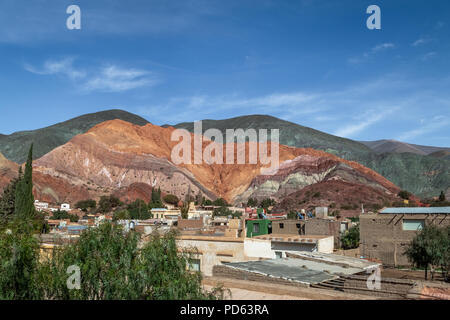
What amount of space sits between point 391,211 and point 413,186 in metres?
127

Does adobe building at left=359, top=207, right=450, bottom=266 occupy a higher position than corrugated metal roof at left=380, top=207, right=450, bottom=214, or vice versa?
corrugated metal roof at left=380, top=207, right=450, bottom=214

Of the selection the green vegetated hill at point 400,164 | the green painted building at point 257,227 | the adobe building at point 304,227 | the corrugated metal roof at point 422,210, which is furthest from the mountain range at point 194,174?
the green painted building at point 257,227

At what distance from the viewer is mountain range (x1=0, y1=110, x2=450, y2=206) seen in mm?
105688

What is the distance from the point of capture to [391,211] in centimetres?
3631

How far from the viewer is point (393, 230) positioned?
113ft

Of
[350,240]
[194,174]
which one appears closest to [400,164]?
[194,174]

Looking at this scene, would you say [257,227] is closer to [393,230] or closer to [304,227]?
[304,227]

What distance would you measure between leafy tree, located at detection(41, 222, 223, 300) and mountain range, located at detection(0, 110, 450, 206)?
→ 8801 centimetres

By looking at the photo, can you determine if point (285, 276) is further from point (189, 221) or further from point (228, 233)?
point (189, 221)

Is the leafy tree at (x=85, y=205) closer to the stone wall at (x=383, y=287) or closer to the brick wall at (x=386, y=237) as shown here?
the brick wall at (x=386, y=237)

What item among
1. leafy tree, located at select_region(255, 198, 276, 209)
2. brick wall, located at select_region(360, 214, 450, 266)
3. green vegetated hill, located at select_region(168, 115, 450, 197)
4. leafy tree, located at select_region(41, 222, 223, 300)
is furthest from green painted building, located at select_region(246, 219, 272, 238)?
green vegetated hill, located at select_region(168, 115, 450, 197)

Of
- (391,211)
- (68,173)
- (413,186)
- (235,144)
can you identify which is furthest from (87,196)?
(413,186)

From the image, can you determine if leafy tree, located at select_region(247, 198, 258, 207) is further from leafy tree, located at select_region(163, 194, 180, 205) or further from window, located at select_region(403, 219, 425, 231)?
window, located at select_region(403, 219, 425, 231)

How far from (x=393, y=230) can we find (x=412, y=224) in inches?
61.4
